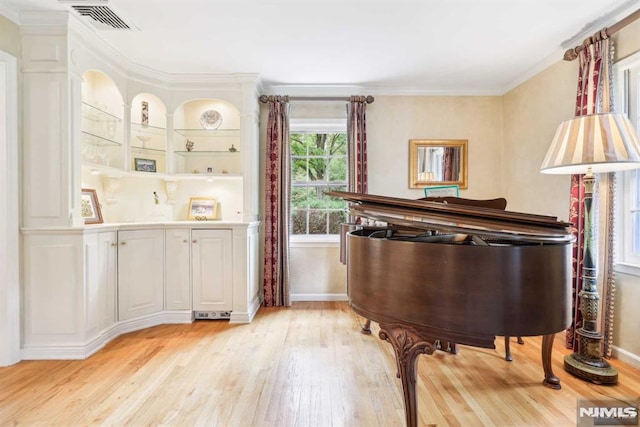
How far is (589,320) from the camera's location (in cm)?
211

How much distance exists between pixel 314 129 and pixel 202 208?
5.24ft

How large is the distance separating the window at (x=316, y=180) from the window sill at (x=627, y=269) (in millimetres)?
2459

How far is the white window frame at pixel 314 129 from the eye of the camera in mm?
3740

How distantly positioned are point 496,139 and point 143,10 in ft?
12.1

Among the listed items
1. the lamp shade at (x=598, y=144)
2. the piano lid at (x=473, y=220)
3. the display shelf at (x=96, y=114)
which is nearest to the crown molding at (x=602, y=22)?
the lamp shade at (x=598, y=144)

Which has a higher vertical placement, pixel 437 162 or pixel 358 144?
pixel 358 144

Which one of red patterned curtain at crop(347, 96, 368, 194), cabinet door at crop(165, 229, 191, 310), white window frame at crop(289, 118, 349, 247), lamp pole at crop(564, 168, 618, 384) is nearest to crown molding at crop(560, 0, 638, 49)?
lamp pole at crop(564, 168, 618, 384)

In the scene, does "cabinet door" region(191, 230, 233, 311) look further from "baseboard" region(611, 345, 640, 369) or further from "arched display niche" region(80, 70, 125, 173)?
"baseboard" region(611, 345, 640, 369)

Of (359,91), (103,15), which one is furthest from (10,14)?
(359,91)

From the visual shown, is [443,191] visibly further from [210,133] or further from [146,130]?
[146,130]

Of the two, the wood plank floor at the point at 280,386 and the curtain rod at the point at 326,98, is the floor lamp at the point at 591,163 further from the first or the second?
the curtain rod at the point at 326,98

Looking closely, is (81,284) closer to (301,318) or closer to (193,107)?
(301,318)

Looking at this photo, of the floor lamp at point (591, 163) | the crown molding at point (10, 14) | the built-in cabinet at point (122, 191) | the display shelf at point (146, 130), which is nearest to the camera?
the floor lamp at point (591, 163)

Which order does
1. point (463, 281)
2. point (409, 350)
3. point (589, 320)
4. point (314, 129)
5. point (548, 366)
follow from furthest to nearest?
point (314, 129), point (589, 320), point (548, 366), point (409, 350), point (463, 281)
